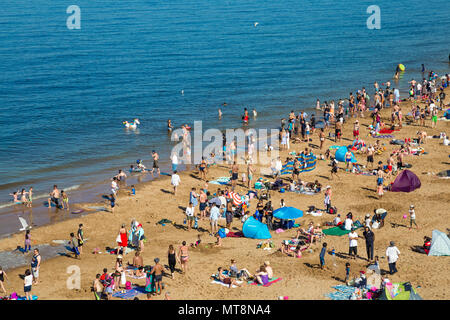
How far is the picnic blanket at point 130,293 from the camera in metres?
19.3

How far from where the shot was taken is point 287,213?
25453 mm

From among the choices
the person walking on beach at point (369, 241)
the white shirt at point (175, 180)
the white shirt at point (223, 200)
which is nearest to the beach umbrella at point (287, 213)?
the white shirt at point (223, 200)

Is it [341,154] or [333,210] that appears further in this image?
[341,154]

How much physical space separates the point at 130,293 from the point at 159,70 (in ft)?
173

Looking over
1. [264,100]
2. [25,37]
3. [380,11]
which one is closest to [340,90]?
[264,100]

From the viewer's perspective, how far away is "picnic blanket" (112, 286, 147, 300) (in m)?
19.3

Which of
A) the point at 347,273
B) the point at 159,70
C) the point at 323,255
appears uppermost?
the point at 159,70

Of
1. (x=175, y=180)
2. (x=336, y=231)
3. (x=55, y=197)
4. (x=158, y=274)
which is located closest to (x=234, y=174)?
(x=175, y=180)

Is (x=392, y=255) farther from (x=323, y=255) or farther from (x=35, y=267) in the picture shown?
(x=35, y=267)

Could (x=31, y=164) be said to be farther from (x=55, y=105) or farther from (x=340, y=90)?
(x=340, y=90)

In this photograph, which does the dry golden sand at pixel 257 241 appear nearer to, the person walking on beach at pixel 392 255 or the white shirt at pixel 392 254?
the person walking on beach at pixel 392 255

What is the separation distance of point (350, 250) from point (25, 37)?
82.5 m

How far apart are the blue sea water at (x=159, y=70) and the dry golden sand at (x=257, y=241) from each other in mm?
7404

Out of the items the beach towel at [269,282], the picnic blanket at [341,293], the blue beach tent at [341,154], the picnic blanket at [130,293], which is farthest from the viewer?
the blue beach tent at [341,154]
